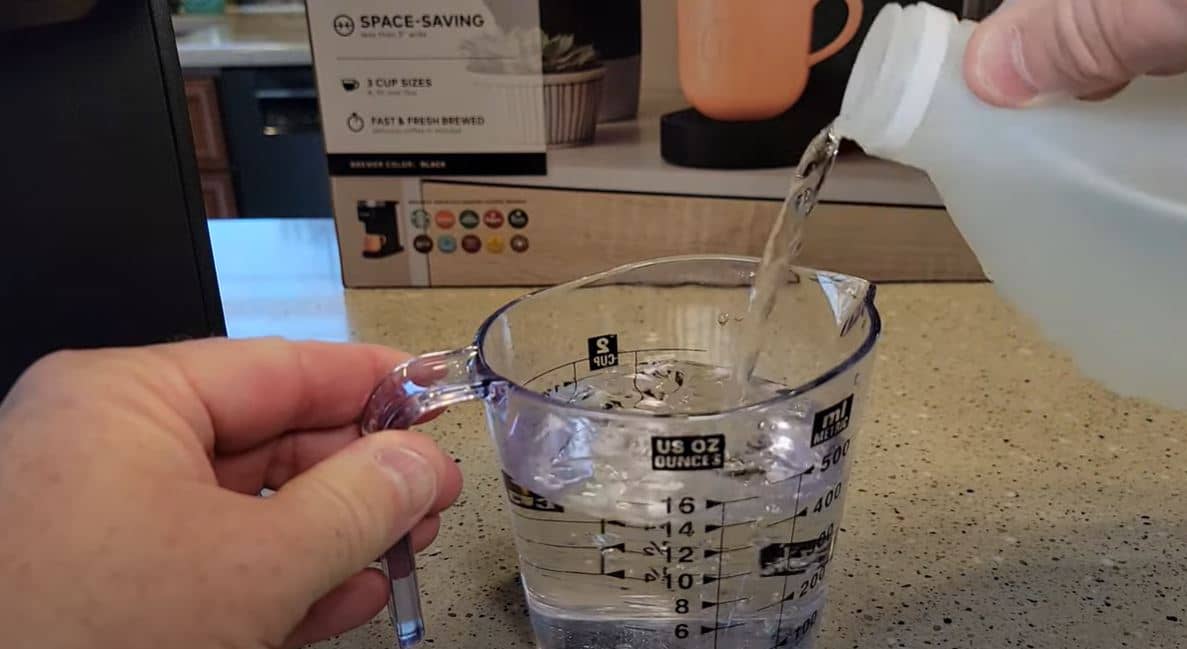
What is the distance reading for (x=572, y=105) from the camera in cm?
78

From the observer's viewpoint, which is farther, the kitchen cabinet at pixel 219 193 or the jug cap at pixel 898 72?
the kitchen cabinet at pixel 219 193

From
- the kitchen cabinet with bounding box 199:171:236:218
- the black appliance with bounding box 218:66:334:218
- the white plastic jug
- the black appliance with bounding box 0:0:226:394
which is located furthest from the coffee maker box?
the kitchen cabinet with bounding box 199:171:236:218

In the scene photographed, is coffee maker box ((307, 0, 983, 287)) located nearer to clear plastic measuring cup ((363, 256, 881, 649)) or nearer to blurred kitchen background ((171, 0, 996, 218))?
blurred kitchen background ((171, 0, 996, 218))

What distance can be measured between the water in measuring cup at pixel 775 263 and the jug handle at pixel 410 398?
0.15m

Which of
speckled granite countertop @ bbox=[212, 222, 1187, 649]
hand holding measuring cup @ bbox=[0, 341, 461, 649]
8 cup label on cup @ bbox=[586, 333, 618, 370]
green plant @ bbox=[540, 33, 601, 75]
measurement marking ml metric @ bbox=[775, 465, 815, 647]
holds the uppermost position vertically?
green plant @ bbox=[540, 33, 601, 75]

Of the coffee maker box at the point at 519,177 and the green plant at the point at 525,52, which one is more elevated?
the green plant at the point at 525,52

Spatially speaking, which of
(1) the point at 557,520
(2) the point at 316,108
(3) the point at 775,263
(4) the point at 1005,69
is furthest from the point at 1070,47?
(2) the point at 316,108

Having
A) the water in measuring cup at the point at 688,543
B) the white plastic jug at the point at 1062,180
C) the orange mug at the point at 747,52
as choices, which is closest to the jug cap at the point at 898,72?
the white plastic jug at the point at 1062,180

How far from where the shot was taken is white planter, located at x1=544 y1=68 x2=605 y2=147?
0.77 m

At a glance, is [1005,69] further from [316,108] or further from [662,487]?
[316,108]

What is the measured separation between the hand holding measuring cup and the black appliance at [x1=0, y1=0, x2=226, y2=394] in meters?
0.16

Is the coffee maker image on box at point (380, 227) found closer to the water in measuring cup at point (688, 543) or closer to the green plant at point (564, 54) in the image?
the green plant at point (564, 54)

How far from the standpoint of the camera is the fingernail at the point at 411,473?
14.8 inches

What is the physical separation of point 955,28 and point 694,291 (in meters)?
0.17
